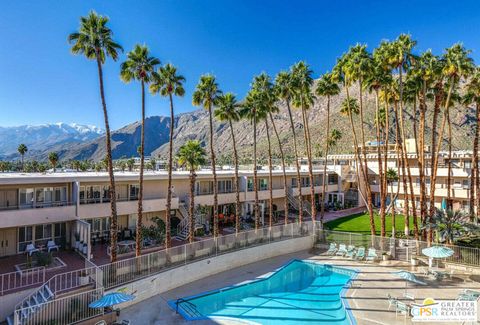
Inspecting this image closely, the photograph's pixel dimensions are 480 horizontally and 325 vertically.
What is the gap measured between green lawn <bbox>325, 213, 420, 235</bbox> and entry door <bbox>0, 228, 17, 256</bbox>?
29.8 m

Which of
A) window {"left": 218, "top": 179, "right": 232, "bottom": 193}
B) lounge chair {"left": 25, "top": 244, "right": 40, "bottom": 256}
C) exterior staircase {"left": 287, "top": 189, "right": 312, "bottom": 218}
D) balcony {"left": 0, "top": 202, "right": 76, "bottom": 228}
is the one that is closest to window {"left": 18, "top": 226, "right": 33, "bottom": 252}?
lounge chair {"left": 25, "top": 244, "right": 40, "bottom": 256}

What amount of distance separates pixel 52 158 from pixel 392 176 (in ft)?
162

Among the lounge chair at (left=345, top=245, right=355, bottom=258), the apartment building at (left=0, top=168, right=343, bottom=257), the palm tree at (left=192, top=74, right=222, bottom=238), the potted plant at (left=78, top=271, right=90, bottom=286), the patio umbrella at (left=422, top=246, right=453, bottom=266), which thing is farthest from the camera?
the palm tree at (left=192, top=74, right=222, bottom=238)

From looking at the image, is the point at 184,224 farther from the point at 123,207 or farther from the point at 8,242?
the point at 8,242

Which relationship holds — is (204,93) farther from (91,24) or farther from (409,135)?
(409,135)

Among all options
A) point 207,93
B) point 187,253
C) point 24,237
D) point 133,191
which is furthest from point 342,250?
point 24,237

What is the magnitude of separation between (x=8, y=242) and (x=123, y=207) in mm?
8032

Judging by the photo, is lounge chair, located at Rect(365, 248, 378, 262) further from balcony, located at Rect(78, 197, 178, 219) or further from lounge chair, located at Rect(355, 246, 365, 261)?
balcony, located at Rect(78, 197, 178, 219)

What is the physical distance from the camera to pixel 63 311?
46.9 feet

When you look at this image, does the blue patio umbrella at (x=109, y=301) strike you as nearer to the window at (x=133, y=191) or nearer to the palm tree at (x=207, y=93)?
the palm tree at (x=207, y=93)

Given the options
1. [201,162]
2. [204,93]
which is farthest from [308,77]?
[201,162]

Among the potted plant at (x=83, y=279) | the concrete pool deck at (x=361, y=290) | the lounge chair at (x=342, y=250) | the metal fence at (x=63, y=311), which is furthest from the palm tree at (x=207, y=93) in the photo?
the metal fence at (x=63, y=311)

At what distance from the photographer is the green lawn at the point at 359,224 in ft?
113

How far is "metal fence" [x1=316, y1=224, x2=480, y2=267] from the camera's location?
21.7m
